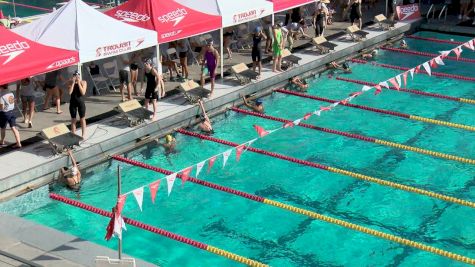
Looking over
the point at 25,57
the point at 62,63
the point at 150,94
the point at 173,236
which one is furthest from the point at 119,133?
the point at 173,236

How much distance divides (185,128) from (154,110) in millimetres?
863

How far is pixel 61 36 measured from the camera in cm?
1455

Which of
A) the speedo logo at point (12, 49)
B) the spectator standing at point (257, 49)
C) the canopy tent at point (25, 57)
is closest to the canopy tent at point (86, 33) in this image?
the canopy tent at point (25, 57)

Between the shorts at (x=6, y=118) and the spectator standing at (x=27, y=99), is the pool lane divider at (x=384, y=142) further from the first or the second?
the shorts at (x=6, y=118)

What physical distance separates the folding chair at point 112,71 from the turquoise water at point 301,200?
9.63ft

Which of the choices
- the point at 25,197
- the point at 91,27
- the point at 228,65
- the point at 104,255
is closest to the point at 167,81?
the point at 228,65

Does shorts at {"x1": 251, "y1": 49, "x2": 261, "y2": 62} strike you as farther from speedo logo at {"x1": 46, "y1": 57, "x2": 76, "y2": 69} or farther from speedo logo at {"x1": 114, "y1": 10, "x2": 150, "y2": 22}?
speedo logo at {"x1": 46, "y1": 57, "x2": 76, "y2": 69}

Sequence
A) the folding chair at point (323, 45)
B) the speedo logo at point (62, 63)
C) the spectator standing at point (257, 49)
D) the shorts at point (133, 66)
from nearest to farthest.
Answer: the speedo logo at point (62, 63) < the shorts at point (133, 66) < the spectator standing at point (257, 49) < the folding chair at point (323, 45)

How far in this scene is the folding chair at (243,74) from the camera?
1766 centimetres

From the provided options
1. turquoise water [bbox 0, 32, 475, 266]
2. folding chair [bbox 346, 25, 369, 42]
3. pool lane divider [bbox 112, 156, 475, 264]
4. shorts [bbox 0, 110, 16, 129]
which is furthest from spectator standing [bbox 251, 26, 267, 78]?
shorts [bbox 0, 110, 16, 129]

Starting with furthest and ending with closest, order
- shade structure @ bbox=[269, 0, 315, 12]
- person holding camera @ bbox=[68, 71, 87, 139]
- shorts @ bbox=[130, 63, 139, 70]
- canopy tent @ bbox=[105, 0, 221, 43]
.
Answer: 1. shade structure @ bbox=[269, 0, 315, 12]
2. shorts @ bbox=[130, 63, 139, 70]
3. canopy tent @ bbox=[105, 0, 221, 43]
4. person holding camera @ bbox=[68, 71, 87, 139]

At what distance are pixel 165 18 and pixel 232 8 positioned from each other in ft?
7.20

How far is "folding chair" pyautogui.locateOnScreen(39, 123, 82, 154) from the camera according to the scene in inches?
516

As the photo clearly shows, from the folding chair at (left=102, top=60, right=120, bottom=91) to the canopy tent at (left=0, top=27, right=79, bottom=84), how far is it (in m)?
2.74
